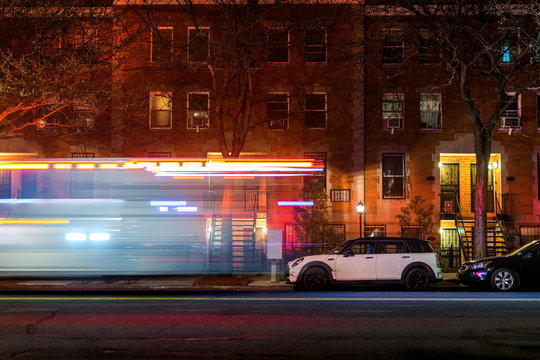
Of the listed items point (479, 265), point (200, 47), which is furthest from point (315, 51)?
point (479, 265)

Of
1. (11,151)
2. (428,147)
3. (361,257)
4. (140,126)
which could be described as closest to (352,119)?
(428,147)

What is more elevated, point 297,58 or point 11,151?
point 297,58

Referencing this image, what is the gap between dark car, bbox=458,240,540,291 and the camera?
625 inches

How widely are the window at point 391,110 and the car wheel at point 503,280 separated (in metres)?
12.5

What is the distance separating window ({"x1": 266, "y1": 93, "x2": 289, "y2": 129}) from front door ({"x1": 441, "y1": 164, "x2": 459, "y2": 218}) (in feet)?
27.4

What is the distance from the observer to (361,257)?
16.5 m

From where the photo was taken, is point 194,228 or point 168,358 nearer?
point 168,358

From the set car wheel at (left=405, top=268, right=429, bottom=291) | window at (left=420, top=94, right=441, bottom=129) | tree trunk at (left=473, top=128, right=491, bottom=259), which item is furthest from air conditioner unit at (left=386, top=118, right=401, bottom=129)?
car wheel at (left=405, top=268, right=429, bottom=291)

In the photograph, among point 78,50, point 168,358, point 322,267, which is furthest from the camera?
point 78,50

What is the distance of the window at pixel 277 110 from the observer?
27.5 meters

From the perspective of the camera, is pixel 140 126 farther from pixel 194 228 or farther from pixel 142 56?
pixel 194 228

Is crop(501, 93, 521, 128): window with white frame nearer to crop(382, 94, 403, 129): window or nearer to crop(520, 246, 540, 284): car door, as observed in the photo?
crop(382, 94, 403, 129): window

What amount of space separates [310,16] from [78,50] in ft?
34.0

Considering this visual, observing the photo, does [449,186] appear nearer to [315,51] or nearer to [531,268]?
[315,51]
